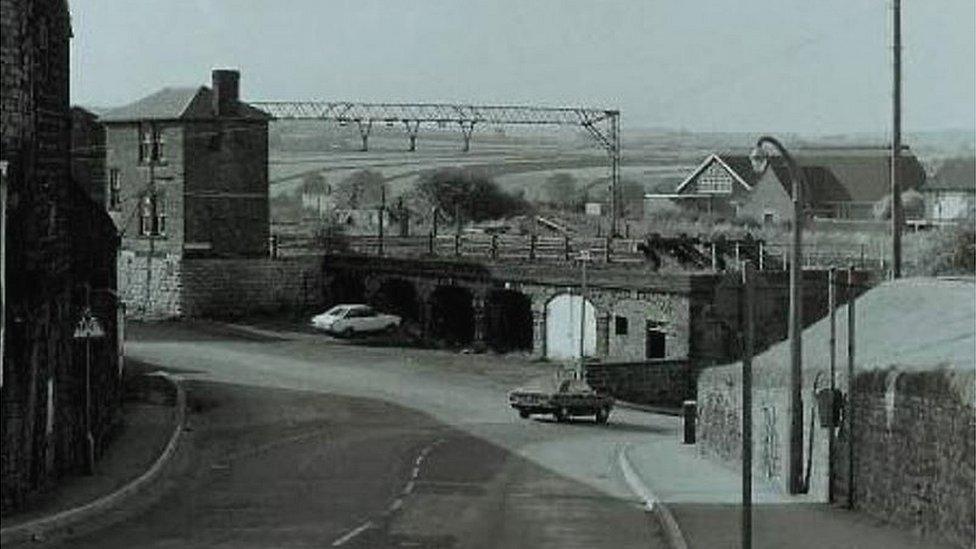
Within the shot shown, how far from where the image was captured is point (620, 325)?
60406mm

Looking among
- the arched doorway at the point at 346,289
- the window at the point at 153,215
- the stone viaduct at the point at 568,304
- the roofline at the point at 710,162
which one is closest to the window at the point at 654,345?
the stone viaduct at the point at 568,304

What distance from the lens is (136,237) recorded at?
70938 millimetres

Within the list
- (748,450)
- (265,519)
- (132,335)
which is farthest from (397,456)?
(132,335)

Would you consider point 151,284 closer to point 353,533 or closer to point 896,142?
point 896,142

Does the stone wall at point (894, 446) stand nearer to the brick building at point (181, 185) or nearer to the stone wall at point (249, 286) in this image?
the stone wall at point (249, 286)

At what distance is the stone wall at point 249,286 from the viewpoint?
68.0 meters

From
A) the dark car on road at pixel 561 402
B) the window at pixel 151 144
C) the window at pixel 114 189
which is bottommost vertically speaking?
the dark car on road at pixel 561 402

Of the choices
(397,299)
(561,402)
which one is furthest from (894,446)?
(397,299)

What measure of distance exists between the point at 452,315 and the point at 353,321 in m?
6.41

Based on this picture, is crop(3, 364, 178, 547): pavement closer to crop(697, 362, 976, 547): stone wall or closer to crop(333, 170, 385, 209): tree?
crop(697, 362, 976, 547): stone wall

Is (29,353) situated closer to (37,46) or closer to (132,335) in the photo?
(37,46)

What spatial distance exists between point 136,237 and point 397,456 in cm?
3813

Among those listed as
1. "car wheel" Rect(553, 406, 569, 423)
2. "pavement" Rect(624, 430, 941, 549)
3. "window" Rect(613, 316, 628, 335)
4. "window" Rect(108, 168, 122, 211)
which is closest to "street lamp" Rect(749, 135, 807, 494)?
"pavement" Rect(624, 430, 941, 549)

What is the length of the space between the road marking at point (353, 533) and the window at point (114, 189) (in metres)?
48.7
